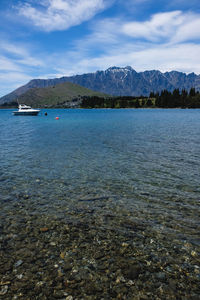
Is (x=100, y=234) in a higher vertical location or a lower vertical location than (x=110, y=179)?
lower

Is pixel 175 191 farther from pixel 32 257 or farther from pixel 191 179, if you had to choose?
pixel 32 257

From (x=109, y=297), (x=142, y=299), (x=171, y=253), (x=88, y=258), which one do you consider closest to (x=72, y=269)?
(x=88, y=258)

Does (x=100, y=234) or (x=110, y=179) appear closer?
(x=100, y=234)

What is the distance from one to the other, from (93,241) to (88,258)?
114 centimetres

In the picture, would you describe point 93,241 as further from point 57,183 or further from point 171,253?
point 57,183

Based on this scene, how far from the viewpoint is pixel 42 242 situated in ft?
31.3

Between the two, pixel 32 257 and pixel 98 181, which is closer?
pixel 32 257

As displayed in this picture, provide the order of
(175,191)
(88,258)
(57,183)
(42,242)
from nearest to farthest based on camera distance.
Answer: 1. (88,258)
2. (42,242)
3. (175,191)
4. (57,183)

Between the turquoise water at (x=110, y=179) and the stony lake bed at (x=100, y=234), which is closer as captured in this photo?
the stony lake bed at (x=100, y=234)

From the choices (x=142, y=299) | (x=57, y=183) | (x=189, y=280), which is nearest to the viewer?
(x=142, y=299)

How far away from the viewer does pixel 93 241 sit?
9578mm

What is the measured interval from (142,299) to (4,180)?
48.4 feet

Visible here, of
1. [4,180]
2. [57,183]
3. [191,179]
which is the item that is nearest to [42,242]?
[57,183]

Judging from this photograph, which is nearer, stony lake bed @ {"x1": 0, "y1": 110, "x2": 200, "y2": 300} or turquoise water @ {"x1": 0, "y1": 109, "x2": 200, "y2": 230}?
stony lake bed @ {"x1": 0, "y1": 110, "x2": 200, "y2": 300}
